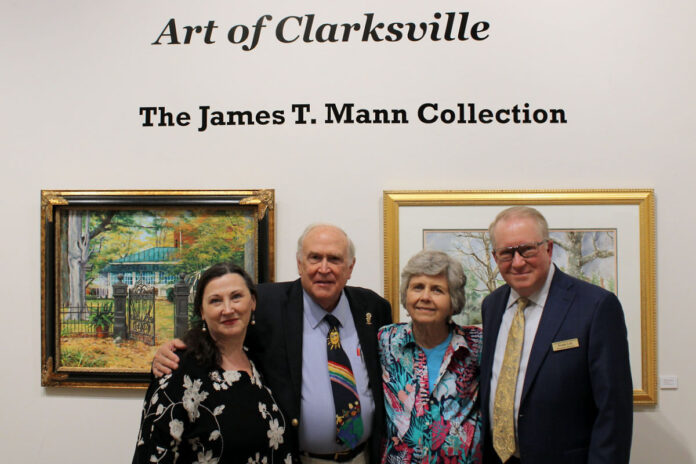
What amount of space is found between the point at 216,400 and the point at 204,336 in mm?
219

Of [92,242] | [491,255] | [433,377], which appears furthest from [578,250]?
[92,242]

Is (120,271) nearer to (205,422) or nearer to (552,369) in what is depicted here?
(205,422)

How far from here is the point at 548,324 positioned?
1.68 metres

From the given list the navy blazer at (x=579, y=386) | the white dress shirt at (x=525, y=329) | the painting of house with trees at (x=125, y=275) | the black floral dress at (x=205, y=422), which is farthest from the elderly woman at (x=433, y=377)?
the painting of house with trees at (x=125, y=275)

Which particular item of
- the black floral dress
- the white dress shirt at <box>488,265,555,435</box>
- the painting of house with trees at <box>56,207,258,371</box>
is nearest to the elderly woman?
the white dress shirt at <box>488,265,555,435</box>

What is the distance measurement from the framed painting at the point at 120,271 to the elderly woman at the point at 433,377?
3.08 ft

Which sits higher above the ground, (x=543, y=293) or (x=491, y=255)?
(x=491, y=255)

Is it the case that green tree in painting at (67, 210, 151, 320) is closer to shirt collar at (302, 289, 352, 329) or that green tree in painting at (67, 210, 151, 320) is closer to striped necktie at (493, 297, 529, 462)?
shirt collar at (302, 289, 352, 329)

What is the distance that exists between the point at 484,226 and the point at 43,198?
210 centimetres

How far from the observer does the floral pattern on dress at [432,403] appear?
5.80 feet

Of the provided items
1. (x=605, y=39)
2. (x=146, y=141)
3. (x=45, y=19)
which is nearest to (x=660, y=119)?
(x=605, y=39)

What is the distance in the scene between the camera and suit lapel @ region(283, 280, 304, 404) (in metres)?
1.88

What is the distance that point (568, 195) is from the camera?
7.72 feet

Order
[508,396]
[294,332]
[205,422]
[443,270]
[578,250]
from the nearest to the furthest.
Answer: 1. [205,422]
2. [508,396]
3. [443,270]
4. [294,332]
5. [578,250]
